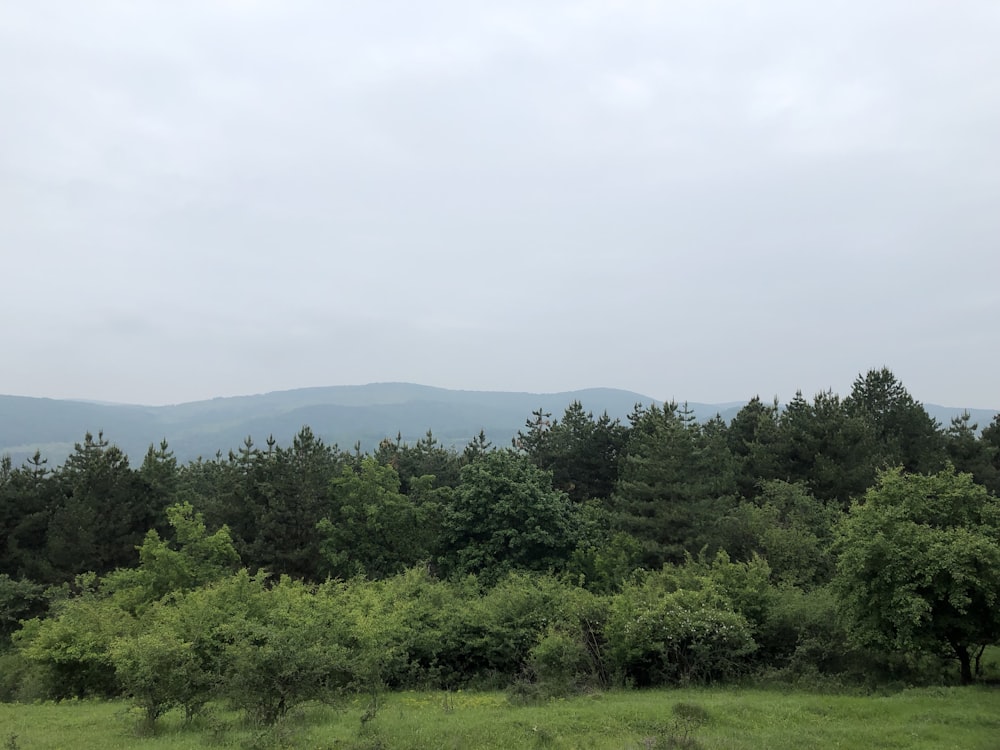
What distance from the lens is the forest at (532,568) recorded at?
15164mm

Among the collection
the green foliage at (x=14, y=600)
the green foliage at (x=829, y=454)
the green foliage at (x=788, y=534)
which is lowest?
the green foliage at (x=14, y=600)

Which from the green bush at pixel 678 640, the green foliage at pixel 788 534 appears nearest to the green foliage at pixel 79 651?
the green bush at pixel 678 640

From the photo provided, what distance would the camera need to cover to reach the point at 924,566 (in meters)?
14.7

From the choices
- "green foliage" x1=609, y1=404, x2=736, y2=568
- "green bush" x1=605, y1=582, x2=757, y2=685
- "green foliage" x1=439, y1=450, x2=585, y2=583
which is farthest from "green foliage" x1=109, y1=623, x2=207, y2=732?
"green foliage" x1=609, y1=404, x2=736, y2=568

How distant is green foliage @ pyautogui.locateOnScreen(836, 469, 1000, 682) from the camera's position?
565 inches

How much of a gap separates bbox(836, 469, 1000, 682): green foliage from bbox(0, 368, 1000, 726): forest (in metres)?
0.06

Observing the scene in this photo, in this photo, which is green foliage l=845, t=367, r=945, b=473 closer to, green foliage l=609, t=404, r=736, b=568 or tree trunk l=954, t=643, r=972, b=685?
green foliage l=609, t=404, r=736, b=568

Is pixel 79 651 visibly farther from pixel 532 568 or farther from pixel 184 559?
pixel 532 568

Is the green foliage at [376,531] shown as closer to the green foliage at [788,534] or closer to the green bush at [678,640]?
the green foliage at [788,534]

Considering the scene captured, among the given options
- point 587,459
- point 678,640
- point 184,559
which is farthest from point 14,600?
point 587,459

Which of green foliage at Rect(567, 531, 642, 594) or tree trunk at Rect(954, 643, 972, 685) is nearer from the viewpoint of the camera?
tree trunk at Rect(954, 643, 972, 685)

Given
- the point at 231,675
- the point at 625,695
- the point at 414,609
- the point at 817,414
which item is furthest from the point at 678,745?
the point at 817,414

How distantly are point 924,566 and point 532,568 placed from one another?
722 inches

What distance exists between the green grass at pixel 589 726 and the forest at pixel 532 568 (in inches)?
36.8
